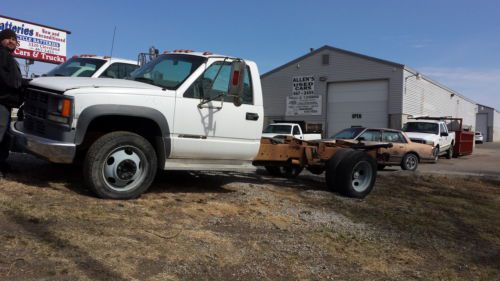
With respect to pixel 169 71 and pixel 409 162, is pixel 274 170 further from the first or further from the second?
pixel 409 162

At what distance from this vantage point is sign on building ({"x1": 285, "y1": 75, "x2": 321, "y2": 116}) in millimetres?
36625

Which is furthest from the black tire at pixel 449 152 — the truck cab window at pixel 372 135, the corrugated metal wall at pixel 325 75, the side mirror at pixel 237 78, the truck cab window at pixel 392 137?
the side mirror at pixel 237 78

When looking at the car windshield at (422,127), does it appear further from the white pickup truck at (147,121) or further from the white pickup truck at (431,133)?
A: the white pickup truck at (147,121)

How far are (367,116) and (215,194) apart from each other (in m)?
28.4

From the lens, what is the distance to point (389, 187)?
1050cm

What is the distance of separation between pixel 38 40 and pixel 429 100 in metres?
28.6

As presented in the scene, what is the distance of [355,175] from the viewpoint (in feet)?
28.8

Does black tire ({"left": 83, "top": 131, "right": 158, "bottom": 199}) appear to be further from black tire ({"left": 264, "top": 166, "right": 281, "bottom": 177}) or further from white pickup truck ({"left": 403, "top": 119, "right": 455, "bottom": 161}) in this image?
white pickup truck ({"left": 403, "top": 119, "right": 455, "bottom": 161})

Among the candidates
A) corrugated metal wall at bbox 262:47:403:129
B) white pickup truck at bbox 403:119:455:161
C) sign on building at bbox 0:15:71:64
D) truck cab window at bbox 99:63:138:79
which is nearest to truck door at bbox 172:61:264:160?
truck cab window at bbox 99:63:138:79

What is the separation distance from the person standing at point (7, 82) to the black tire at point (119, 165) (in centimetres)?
141

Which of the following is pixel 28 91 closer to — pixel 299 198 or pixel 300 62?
pixel 299 198

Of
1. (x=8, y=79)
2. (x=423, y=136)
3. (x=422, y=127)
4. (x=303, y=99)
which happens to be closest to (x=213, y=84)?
(x=8, y=79)

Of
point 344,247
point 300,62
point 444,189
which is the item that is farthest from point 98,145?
point 300,62

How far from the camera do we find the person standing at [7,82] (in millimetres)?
6189
